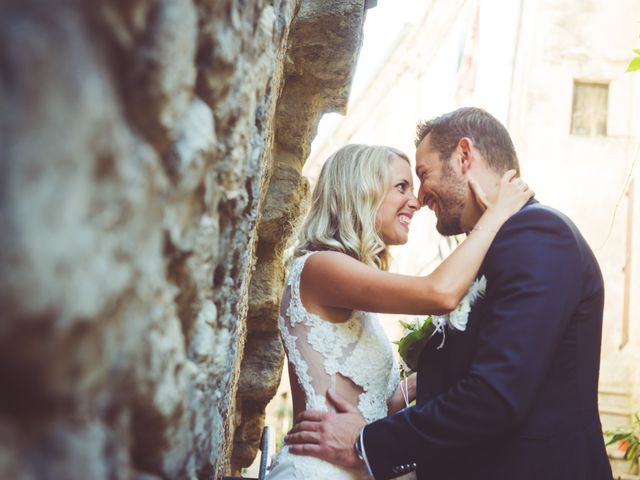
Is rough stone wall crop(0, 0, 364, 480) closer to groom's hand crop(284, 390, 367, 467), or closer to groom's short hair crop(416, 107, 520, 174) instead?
groom's hand crop(284, 390, 367, 467)

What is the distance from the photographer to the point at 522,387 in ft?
7.43

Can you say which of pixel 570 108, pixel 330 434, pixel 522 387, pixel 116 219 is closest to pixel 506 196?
pixel 522 387

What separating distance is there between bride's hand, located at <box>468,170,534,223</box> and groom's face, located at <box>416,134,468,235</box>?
67 millimetres

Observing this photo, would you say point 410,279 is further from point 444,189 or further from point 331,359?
point 444,189

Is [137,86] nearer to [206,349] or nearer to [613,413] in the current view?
[206,349]

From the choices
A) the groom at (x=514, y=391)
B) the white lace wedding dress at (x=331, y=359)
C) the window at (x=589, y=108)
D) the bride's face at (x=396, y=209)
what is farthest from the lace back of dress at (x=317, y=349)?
the window at (x=589, y=108)

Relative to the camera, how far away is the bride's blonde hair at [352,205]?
2959 mm

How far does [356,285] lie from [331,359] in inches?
11.3

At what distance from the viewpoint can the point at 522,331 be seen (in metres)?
2.29

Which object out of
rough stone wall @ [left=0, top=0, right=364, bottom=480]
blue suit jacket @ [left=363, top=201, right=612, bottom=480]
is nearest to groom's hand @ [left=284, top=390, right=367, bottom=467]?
blue suit jacket @ [left=363, top=201, right=612, bottom=480]

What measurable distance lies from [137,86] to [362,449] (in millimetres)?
1859

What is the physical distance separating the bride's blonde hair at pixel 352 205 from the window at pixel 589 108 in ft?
32.5

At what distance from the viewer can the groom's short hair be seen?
Answer: 296cm

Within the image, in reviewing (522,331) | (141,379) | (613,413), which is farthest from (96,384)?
(613,413)
